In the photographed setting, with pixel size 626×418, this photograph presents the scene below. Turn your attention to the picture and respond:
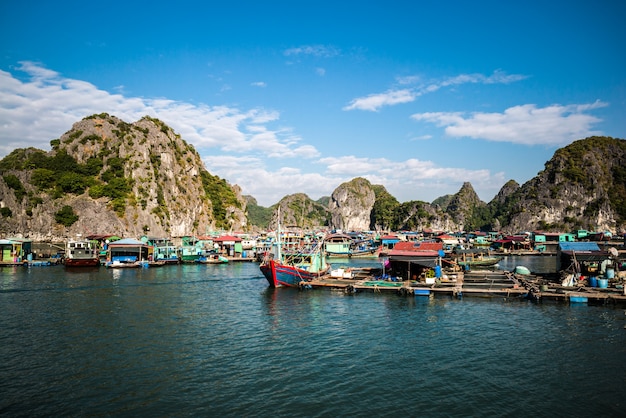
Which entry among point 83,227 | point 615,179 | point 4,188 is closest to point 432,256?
point 83,227

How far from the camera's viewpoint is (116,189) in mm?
109000

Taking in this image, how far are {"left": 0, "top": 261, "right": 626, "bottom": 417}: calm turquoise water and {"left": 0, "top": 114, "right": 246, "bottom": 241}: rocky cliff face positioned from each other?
235 ft

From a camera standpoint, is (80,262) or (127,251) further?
(127,251)

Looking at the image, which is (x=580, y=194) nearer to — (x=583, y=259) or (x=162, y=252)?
(x=583, y=259)

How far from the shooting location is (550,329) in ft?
90.9

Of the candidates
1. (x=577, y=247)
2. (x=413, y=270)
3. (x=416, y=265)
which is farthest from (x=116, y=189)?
(x=577, y=247)

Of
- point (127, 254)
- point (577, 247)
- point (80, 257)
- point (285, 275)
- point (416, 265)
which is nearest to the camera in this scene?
point (416, 265)

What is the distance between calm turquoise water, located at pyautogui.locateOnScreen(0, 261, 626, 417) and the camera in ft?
55.6

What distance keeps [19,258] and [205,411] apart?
71.4 m

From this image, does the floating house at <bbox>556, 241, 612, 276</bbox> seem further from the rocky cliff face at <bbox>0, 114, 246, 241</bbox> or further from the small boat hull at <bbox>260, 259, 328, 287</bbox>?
the rocky cliff face at <bbox>0, 114, 246, 241</bbox>

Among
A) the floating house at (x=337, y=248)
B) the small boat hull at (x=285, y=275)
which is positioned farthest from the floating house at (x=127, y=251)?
the floating house at (x=337, y=248)

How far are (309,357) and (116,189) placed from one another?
102472 millimetres

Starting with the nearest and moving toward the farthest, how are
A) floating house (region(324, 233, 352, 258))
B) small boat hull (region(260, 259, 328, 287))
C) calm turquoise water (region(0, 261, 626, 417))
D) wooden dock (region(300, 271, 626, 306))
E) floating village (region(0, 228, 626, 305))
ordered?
calm turquoise water (region(0, 261, 626, 417)), wooden dock (region(300, 271, 626, 306)), floating village (region(0, 228, 626, 305)), small boat hull (region(260, 259, 328, 287)), floating house (region(324, 233, 352, 258))

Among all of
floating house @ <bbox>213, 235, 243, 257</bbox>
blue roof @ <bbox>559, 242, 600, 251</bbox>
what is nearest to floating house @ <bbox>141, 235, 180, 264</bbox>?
floating house @ <bbox>213, 235, 243, 257</bbox>
